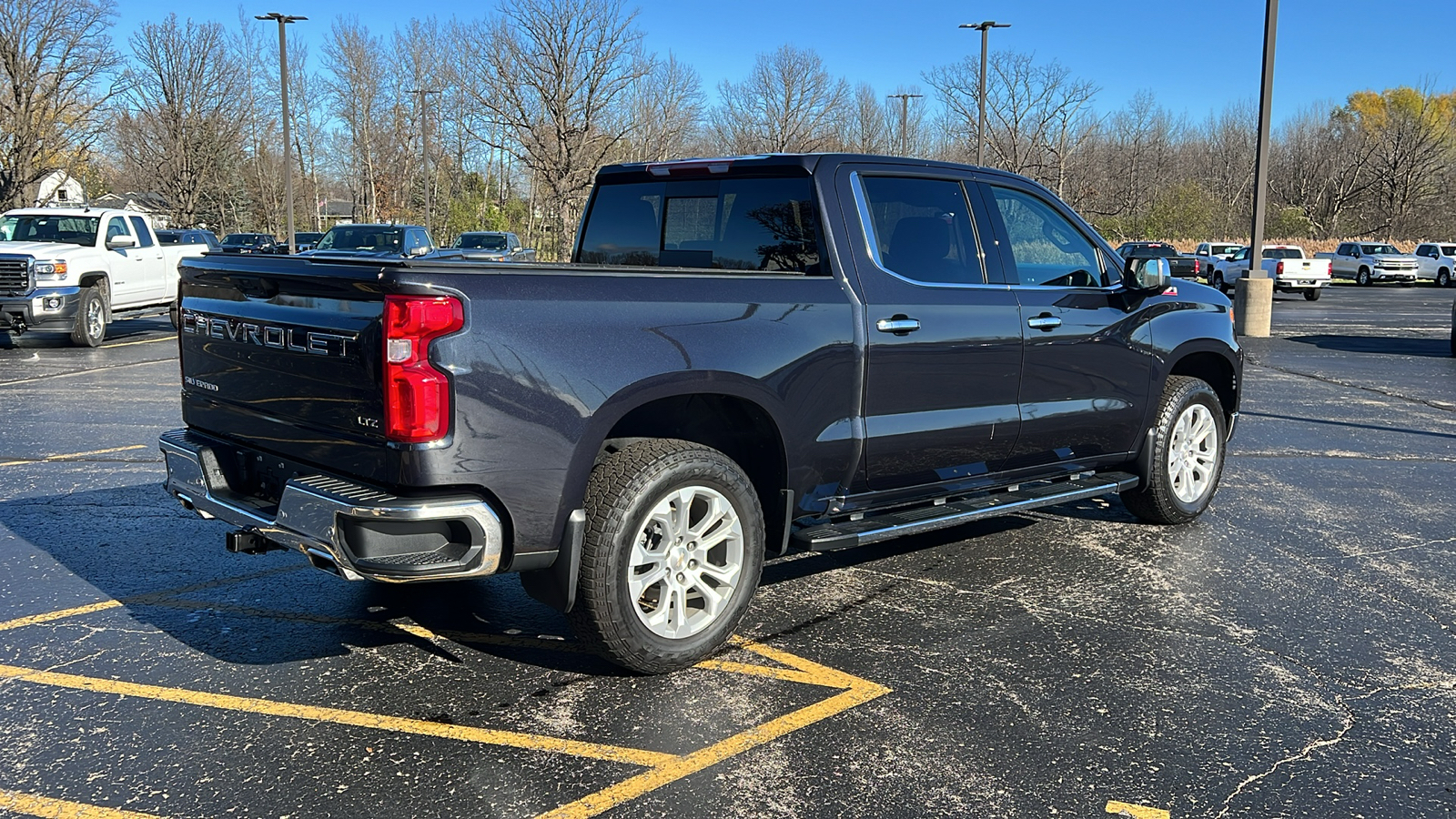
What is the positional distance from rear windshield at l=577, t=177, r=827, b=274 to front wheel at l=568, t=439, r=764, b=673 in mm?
1118

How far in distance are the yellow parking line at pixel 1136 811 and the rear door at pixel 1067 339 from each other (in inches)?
96.5

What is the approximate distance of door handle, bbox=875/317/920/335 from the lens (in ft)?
16.3

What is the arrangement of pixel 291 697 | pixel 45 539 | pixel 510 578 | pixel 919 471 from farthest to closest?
pixel 45 539 < pixel 510 578 < pixel 919 471 < pixel 291 697

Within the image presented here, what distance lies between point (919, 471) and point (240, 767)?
9.83ft

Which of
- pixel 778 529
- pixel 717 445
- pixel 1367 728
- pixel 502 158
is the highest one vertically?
pixel 502 158

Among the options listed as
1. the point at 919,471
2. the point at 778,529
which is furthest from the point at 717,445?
the point at 919,471

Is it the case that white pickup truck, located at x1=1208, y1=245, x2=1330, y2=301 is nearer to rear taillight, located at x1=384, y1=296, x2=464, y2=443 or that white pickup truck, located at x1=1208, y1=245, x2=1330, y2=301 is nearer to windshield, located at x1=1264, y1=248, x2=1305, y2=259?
windshield, located at x1=1264, y1=248, x2=1305, y2=259

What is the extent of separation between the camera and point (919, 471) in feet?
17.3

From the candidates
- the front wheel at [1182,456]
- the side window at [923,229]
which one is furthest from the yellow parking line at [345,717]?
the front wheel at [1182,456]

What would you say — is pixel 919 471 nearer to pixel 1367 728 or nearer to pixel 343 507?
pixel 1367 728

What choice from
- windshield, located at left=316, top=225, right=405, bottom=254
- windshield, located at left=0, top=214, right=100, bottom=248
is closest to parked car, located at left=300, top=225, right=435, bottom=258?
windshield, located at left=316, top=225, right=405, bottom=254

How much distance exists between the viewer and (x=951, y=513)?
5316 millimetres

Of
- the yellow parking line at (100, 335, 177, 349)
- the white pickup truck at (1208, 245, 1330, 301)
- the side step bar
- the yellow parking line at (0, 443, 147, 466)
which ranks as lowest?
the yellow parking line at (0, 443, 147, 466)

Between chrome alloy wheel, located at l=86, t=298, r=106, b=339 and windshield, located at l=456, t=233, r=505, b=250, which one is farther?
windshield, located at l=456, t=233, r=505, b=250
